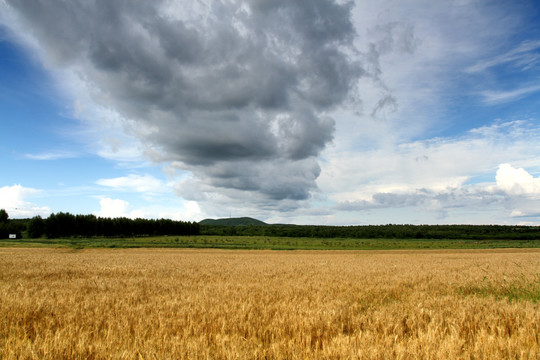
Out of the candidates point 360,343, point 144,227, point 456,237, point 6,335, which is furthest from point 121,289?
point 144,227

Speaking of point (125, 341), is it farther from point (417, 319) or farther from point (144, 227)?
point (144, 227)

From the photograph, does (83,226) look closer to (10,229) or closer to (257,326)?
(10,229)

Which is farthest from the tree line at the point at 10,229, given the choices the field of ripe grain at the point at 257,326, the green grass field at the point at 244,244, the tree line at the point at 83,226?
the field of ripe grain at the point at 257,326

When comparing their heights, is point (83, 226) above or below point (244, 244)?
above

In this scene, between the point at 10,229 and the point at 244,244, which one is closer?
the point at 244,244

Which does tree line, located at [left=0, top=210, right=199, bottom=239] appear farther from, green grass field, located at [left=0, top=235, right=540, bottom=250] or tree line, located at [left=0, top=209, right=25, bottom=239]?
green grass field, located at [left=0, top=235, right=540, bottom=250]

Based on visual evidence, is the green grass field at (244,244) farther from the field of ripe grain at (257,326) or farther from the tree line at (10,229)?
the tree line at (10,229)

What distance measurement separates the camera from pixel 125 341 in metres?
5.27

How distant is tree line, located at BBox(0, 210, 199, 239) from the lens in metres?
128

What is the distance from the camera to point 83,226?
136m

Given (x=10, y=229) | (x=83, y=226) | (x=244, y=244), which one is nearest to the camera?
(x=244, y=244)

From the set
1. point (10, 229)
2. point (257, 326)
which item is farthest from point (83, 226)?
point (257, 326)

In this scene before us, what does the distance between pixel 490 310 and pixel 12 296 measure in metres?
13.0

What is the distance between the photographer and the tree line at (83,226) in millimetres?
128375
